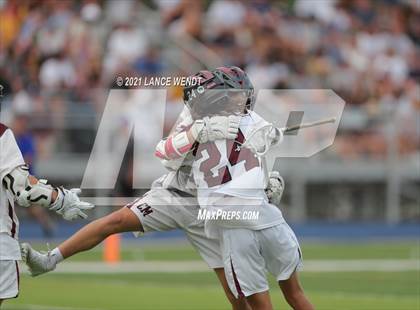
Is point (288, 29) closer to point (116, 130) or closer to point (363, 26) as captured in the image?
point (363, 26)

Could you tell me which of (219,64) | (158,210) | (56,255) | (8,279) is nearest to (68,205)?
(8,279)

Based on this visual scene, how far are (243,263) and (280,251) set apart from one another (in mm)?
249

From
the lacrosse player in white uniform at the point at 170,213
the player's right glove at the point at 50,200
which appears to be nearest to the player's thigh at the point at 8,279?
the player's right glove at the point at 50,200

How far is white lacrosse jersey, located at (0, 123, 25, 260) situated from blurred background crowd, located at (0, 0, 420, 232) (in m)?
10.4

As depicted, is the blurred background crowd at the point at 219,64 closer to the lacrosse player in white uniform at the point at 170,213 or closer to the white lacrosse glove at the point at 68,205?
the lacrosse player in white uniform at the point at 170,213

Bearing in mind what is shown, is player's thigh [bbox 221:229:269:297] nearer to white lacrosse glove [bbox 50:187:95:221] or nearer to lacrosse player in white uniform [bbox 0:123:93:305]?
white lacrosse glove [bbox 50:187:95:221]

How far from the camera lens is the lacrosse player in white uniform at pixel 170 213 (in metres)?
6.99

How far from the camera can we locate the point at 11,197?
6.19 m

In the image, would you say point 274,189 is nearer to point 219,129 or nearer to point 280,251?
point 280,251

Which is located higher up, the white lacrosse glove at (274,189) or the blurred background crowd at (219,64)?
the white lacrosse glove at (274,189)

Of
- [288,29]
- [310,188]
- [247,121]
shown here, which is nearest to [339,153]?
[310,188]

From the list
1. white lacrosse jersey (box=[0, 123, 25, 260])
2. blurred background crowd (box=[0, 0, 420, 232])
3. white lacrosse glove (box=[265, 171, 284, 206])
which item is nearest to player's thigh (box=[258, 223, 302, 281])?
white lacrosse glove (box=[265, 171, 284, 206])

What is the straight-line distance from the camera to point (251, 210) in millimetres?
6859

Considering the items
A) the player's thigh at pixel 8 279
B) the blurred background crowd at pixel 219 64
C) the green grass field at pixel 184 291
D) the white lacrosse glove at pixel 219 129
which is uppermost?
the white lacrosse glove at pixel 219 129
